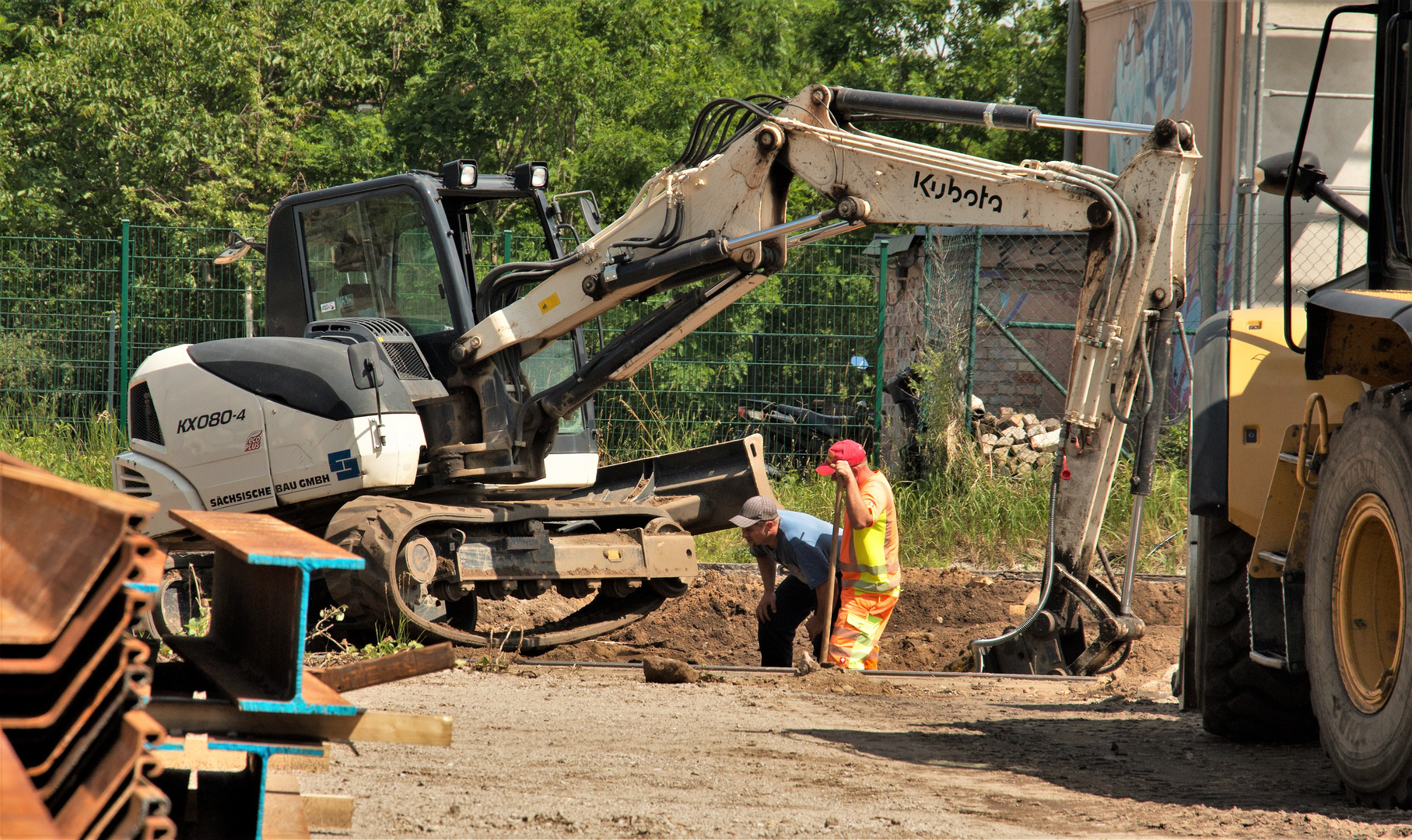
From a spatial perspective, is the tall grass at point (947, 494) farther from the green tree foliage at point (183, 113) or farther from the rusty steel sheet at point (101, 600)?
the rusty steel sheet at point (101, 600)

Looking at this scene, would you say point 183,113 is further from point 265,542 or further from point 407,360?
point 265,542

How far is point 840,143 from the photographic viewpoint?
6965 millimetres

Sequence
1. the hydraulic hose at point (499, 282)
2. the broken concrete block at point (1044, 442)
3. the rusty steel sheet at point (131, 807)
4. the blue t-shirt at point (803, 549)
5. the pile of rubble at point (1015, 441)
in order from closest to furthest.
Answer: the rusty steel sheet at point (131, 807) → the hydraulic hose at point (499, 282) → the blue t-shirt at point (803, 549) → the pile of rubble at point (1015, 441) → the broken concrete block at point (1044, 442)

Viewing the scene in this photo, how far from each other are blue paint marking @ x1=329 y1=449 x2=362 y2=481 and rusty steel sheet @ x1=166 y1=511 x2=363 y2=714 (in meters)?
3.79

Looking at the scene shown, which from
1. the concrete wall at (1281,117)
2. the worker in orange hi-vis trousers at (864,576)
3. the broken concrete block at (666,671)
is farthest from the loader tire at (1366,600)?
the concrete wall at (1281,117)

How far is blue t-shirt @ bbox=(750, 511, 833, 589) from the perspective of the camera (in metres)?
8.20

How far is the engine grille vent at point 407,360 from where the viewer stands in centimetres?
771

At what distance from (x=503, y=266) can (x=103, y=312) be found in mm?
6948

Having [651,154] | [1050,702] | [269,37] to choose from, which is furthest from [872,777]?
[269,37]

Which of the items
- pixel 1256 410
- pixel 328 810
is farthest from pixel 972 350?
pixel 328 810

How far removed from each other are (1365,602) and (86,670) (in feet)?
11.4

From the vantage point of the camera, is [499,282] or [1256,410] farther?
[499,282]

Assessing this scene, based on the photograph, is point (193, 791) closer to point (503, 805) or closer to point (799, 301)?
point (503, 805)

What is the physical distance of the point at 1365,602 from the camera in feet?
12.5
